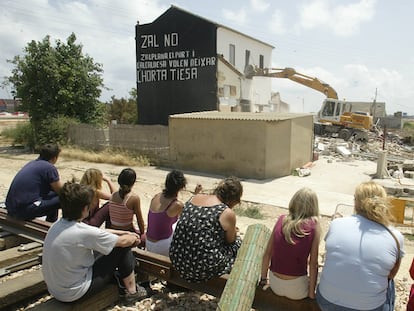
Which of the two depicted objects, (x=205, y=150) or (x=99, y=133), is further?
(x=99, y=133)

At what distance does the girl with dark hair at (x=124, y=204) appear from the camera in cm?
423

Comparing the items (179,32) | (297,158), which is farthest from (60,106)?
(297,158)

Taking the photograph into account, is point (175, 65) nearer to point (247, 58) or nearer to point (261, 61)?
point (247, 58)

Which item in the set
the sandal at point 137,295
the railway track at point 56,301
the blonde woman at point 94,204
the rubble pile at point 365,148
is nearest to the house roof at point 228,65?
the rubble pile at point 365,148

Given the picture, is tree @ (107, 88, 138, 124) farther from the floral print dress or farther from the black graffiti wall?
the floral print dress

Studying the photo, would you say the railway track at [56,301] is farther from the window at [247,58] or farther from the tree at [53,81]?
the window at [247,58]

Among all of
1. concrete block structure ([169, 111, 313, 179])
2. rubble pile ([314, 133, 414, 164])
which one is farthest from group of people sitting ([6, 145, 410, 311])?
rubble pile ([314, 133, 414, 164])

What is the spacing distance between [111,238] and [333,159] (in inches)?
734

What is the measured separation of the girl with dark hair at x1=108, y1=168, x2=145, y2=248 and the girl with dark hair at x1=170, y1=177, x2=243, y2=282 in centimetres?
107

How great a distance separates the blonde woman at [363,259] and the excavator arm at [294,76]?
25.2 m

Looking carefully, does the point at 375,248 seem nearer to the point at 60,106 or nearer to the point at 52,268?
the point at 52,268

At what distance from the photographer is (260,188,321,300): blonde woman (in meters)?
2.92

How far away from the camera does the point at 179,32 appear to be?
23578mm

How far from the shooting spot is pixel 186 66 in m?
23.5
